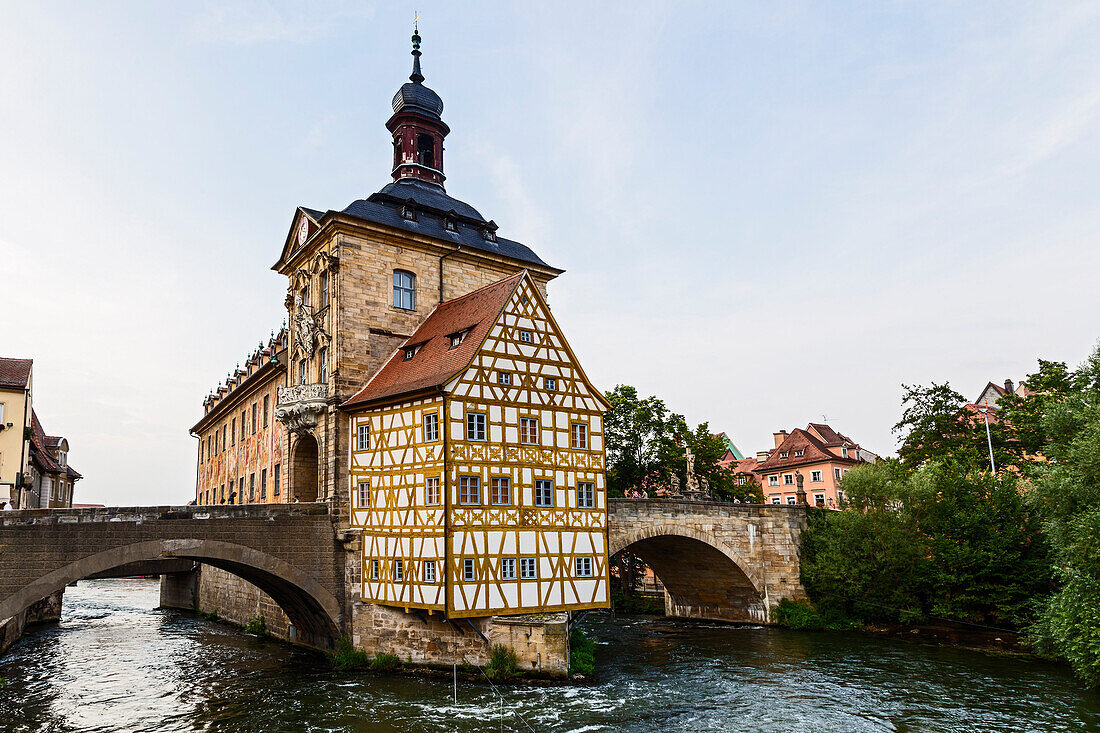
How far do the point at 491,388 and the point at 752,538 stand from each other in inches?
654

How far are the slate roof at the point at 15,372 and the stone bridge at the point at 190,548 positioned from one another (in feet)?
44.5

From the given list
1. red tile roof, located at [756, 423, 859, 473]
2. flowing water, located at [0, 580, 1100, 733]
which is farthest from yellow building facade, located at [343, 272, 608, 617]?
red tile roof, located at [756, 423, 859, 473]

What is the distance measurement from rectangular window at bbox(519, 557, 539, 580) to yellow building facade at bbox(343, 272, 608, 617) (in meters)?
0.04

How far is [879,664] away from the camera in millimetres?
25000

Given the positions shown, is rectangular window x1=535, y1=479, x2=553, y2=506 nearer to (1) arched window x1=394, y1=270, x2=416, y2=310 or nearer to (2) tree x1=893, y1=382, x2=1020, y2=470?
(1) arched window x1=394, y1=270, x2=416, y2=310

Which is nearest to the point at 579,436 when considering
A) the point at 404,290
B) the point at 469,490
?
the point at 469,490

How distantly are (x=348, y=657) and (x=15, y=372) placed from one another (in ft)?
67.3

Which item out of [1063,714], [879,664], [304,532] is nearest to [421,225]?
[304,532]

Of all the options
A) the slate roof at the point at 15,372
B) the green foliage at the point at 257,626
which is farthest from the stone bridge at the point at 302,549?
the slate roof at the point at 15,372

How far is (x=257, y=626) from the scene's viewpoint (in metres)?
32.4

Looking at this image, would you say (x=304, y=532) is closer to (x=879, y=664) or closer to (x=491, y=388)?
(x=491, y=388)

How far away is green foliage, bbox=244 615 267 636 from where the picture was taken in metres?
31.9

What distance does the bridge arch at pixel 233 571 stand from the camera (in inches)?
778

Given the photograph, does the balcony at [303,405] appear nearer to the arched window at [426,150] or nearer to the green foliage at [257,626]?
the green foliage at [257,626]
